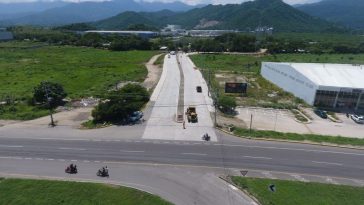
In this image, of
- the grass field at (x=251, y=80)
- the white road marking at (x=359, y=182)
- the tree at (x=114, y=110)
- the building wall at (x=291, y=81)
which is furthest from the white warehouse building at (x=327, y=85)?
the tree at (x=114, y=110)

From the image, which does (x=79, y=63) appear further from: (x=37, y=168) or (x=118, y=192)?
(x=118, y=192)

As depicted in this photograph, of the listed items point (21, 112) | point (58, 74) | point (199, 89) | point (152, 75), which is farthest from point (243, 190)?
point (58, 74)

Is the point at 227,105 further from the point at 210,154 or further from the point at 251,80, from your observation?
the point at 251,80

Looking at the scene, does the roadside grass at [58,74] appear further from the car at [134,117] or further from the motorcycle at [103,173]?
the motorcycle at [103,173]

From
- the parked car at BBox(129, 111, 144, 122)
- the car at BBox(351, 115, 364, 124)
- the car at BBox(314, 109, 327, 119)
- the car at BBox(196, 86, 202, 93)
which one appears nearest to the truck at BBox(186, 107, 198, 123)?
the parked car at BBox(129, 111, 144, 122)

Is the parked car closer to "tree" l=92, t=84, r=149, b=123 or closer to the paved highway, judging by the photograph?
"tree" l=92, t=84, r=149, b=123

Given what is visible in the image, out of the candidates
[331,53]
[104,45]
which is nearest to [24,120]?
[104,45]
